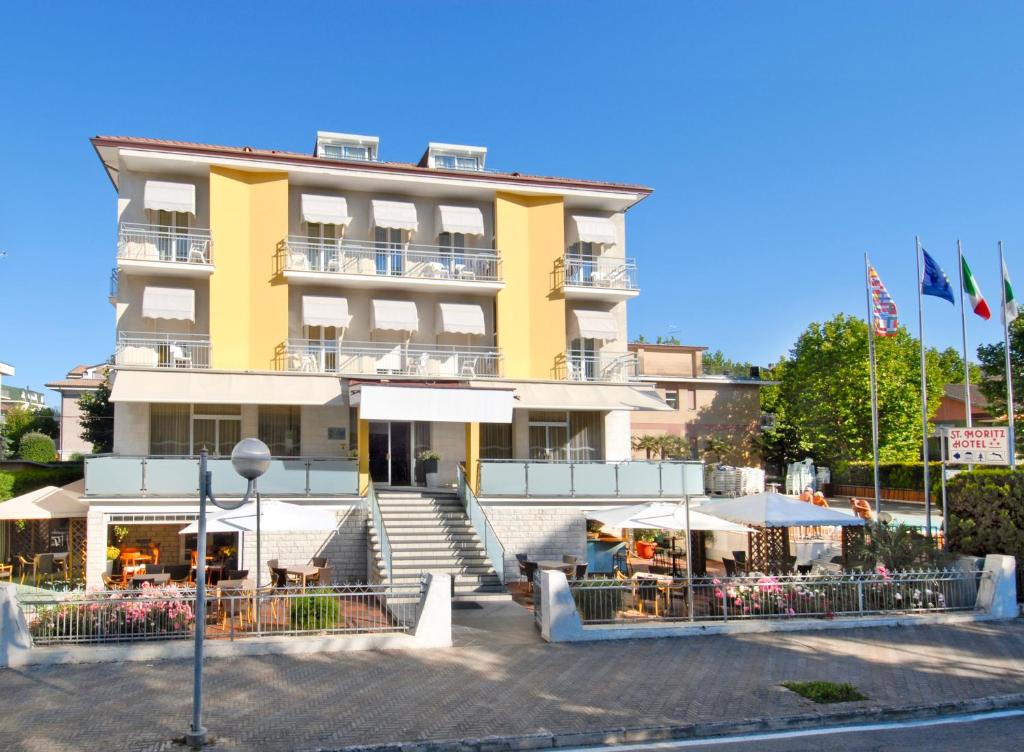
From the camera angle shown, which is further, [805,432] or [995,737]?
[805,432]

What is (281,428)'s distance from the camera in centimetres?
2670

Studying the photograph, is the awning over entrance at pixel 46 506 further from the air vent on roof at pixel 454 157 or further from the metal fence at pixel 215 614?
the air vent on roof at pixel 454 157

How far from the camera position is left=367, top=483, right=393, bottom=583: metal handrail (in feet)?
68.8

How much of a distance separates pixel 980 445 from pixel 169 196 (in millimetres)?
22368

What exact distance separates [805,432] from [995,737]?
36.4 metres

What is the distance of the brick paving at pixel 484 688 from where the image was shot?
36.1 ft

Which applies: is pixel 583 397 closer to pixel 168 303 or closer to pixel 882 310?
pixel 882 310

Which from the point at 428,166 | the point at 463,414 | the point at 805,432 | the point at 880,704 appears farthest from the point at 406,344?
the point at 805,432

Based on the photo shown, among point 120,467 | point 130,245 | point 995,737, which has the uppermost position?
point 130,245

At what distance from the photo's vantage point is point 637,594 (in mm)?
17453

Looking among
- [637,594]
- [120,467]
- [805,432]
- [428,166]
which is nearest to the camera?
[637,594]

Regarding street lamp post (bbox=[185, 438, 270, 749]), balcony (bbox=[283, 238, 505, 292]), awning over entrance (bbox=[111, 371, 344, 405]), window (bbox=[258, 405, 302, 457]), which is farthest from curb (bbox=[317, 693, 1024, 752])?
balcony (bbox=[283, 238, 505, 292])

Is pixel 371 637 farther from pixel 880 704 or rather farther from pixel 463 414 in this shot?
pixel 463 414

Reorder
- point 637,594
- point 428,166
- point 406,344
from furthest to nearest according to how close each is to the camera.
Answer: point 428,166, point 406,344, point 637,594
